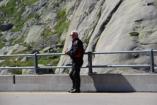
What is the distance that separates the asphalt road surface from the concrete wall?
0.50 metres

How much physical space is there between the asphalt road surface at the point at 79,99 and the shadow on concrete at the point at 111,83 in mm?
631

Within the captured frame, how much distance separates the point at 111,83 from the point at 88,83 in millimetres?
824

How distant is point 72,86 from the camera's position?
1831cm

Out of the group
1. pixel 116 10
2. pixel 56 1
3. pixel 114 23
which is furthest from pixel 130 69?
pixel 56 1

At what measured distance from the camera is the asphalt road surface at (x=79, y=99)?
15.0 meters

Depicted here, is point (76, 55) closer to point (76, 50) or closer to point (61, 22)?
point (76, 50)

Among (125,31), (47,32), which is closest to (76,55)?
(125,31)

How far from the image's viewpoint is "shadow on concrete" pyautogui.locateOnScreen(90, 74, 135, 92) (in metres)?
17.4

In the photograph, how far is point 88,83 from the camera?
18141 mm

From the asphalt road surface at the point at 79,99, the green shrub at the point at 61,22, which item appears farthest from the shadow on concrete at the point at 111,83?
the green shrub at the point at 61,22

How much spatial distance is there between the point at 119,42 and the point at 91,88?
6604 millimetres

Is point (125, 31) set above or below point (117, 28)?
below

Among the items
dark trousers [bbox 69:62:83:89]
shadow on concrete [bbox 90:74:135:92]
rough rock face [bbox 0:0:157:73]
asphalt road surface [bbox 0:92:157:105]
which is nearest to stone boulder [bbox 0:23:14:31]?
rough rock face [bbox 0:0:157:73]

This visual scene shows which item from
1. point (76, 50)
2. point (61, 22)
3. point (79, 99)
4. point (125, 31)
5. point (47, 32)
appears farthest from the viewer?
point (47, 32)
